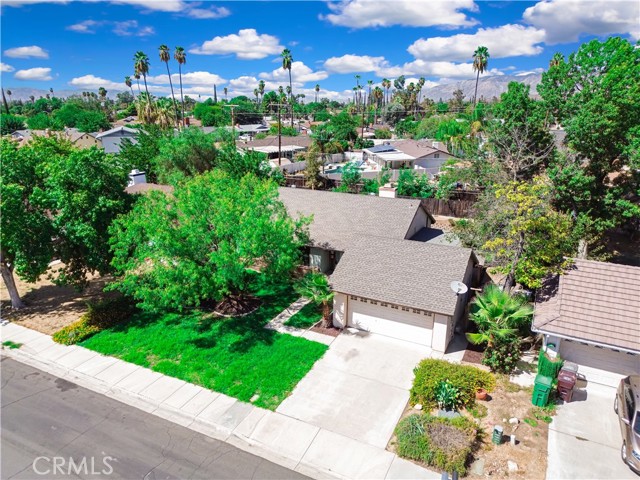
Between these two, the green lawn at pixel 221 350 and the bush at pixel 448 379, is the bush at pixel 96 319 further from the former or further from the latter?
the bush at pixel 448 379

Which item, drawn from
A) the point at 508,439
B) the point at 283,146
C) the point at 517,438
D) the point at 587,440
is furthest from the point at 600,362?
the point at 283,146

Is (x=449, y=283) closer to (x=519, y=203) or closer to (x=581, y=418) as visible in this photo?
(x=519, y=203)

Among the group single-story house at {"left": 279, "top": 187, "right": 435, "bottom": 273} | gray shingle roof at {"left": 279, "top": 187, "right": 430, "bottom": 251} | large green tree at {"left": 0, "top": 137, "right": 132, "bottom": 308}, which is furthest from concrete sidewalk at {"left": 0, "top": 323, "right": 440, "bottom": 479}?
gray shingle roof at {"left": 279, "top": 187, "right": 430, "bottom": 251}

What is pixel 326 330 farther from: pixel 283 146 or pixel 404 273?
pixel 283 146

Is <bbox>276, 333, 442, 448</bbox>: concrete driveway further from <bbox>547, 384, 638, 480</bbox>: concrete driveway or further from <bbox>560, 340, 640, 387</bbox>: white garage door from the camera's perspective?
<bbox>560, 340, 640, 387</bbox>: white garage door

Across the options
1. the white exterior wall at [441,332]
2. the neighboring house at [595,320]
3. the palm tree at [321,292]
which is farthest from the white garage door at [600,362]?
the palm tree at [321,292]

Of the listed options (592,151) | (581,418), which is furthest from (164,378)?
(592,151)
